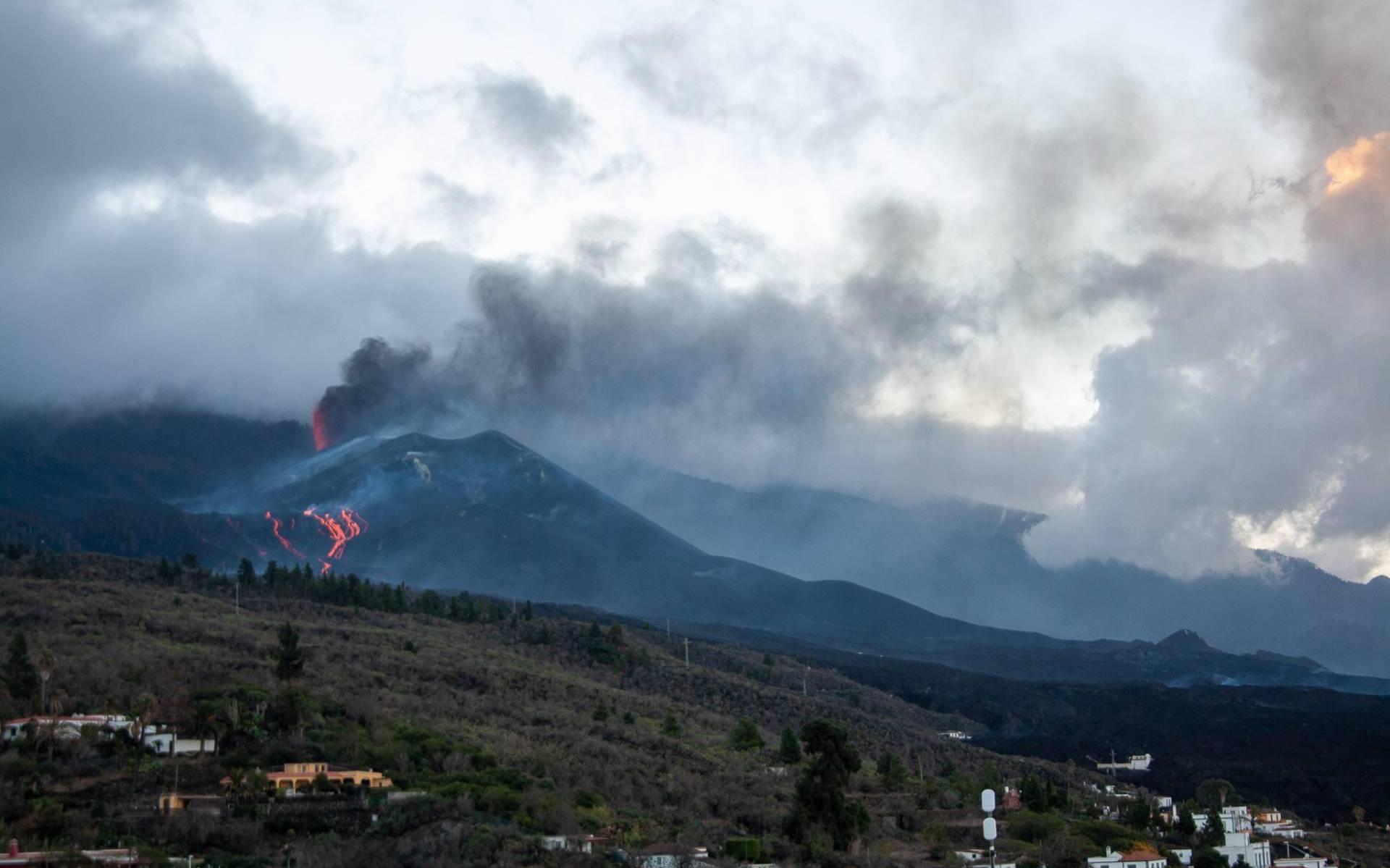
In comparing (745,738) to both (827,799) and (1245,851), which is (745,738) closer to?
(827,799)

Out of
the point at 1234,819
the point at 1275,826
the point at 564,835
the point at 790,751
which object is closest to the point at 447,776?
the point at 564,835

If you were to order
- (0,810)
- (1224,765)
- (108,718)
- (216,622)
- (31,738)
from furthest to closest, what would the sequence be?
(1224,765) < (216,622) < (108,718) < (31,738) < (0,810)

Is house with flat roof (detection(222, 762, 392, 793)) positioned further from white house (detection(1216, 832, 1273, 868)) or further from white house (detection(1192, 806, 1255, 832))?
white house (detection(1192, 806, 1255, 832))

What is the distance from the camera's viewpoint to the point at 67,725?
55281mm

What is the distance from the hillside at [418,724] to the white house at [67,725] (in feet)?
6.41

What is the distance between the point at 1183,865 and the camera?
6625 centimetres

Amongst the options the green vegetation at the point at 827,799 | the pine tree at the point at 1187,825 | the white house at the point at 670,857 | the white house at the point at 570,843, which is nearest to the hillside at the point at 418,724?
the white house at the point at 570,843

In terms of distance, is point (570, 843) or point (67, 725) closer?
point (570, 843)

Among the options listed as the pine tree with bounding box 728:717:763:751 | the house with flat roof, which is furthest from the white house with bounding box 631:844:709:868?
the pine tree with bounding box 728:717:763:751

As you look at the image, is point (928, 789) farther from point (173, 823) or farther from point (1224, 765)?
point (1224, 765)

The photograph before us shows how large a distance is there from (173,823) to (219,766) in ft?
24.1

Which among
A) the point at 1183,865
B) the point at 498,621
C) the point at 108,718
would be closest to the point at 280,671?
the point at 108,718

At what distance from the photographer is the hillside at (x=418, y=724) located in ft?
163

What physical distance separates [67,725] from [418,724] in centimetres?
1564
